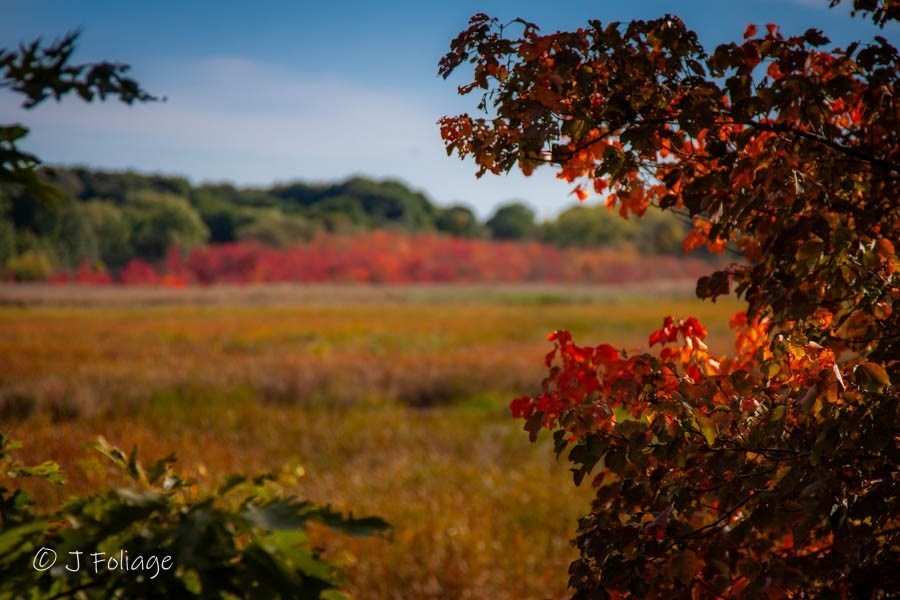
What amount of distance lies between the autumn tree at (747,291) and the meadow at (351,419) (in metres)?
1.01

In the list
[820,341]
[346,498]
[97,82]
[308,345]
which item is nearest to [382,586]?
[346,498]

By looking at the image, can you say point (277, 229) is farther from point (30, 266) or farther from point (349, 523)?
point (349, 523)

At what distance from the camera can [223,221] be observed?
5100cm

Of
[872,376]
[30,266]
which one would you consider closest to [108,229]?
[30,266]

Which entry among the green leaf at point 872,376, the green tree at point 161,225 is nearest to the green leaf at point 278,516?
the green leaf at point 872,376

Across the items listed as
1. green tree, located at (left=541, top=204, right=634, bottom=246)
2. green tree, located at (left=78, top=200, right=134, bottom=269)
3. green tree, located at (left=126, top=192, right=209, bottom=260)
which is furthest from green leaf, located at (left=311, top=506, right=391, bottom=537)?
green tree, located at (left=541, top=204, right=634, bottom=246)

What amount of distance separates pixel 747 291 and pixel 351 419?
A: 8.87 meters

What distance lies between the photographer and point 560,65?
1905 millimetres

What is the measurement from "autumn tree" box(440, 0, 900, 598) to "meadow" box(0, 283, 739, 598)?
3.32ft

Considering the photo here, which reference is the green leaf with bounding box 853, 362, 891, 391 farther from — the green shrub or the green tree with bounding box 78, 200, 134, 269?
the green tree with bounding box 78, 200, 134, 269

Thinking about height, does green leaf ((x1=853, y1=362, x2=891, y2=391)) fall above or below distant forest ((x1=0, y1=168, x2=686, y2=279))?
below

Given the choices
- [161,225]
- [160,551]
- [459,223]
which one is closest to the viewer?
[160,551]

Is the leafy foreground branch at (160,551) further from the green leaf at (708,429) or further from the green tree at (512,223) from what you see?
the green tree at (512,223)

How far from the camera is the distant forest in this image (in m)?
26.2
